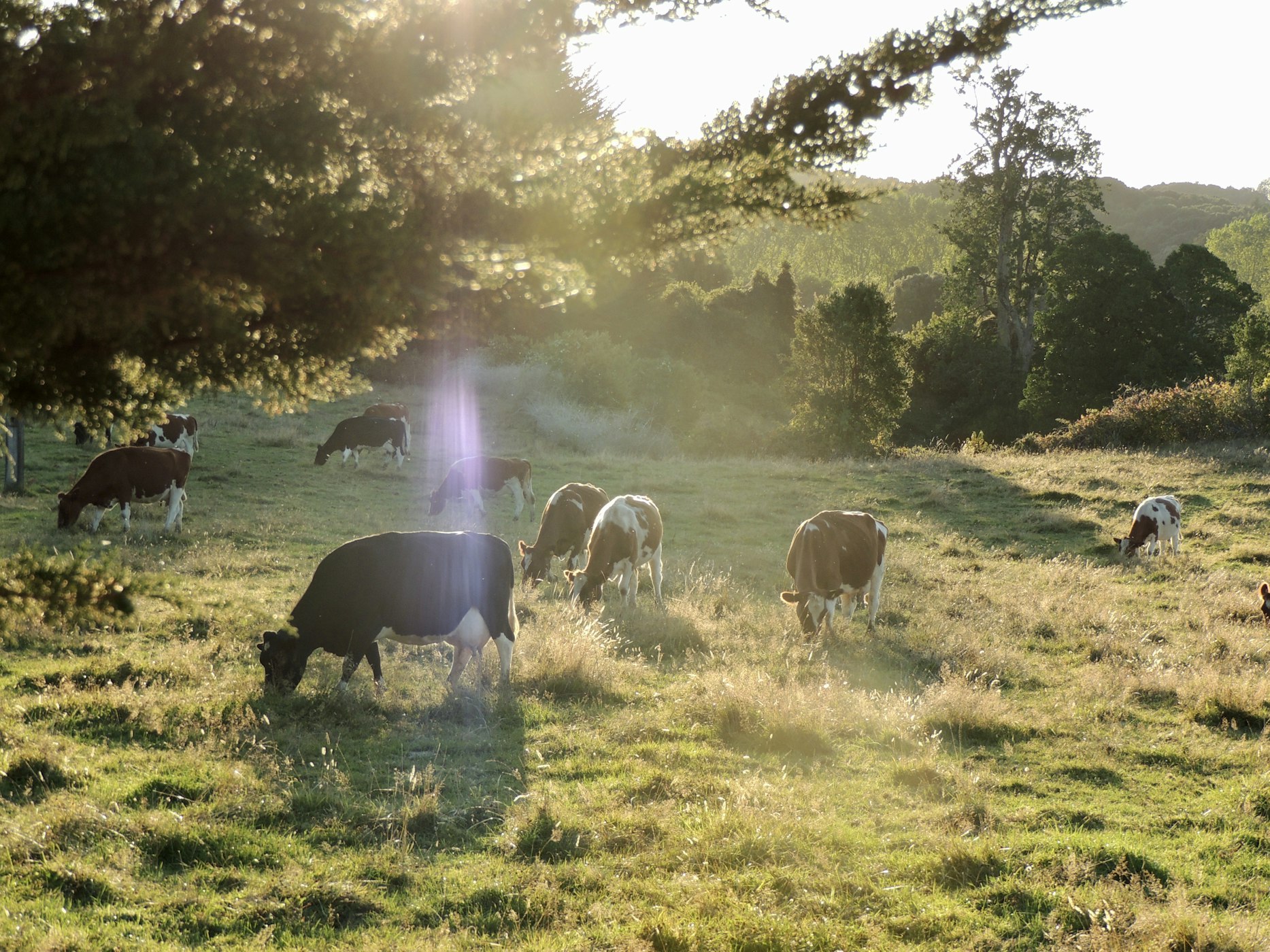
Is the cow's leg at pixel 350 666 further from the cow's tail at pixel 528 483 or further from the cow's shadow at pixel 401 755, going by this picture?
the cow's tail at pixel 528 483

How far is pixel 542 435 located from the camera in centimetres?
3781

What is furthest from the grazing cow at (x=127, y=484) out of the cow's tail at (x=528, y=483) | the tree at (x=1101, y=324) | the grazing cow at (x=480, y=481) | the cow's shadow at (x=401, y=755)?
the tree at (x=1101, y=324)

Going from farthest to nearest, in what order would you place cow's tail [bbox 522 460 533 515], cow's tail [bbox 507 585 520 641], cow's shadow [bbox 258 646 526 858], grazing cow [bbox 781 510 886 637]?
cow's tail [bbox 522 460 533 515], grazing cow [bbox 781 510 886 637], cow's tail [bbox 507 585 520 641], cow's shadow [bbox 258 646 526 858]

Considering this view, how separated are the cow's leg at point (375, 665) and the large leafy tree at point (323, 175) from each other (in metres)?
5.63

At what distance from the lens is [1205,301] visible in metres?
42.4

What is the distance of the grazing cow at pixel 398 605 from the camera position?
887cm

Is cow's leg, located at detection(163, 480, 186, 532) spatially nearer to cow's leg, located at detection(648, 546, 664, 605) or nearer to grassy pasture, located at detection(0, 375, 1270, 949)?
grassy pasture, located at detection(0, 375, 1270, 949)

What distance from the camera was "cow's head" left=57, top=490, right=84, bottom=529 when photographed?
53.5 feet

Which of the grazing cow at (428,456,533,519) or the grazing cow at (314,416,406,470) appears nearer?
the grazing cow at (428,456,533,519)

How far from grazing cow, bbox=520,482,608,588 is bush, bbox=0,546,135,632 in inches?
444

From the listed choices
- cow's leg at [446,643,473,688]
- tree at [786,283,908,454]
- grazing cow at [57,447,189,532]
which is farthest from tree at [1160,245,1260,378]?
cow's leg at [446,643,473,688]

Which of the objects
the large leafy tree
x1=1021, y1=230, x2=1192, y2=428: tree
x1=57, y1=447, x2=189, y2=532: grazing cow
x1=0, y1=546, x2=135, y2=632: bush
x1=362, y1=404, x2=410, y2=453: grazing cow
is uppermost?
x1=1021, y1=230, x2=1192, y2=428: tree

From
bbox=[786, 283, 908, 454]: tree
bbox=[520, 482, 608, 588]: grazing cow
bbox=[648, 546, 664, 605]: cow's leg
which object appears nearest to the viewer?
bbox=[648, 546, 664, 605]: cow's leg

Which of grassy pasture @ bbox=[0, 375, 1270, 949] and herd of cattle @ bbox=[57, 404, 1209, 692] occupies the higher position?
herd of cattle @ bbox=[57, 404, 1209, 692]
